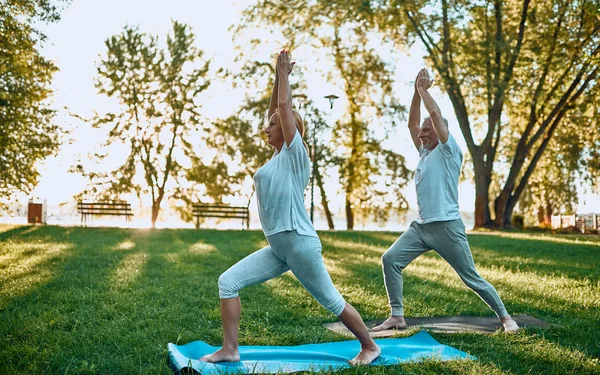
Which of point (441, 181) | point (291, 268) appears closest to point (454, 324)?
point (441, 181)

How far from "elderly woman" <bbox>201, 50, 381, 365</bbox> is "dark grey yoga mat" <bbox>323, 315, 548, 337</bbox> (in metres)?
1.69

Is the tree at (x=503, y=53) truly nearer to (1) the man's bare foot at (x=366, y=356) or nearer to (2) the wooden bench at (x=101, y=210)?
(2) the wooden bench at (x=101, y=210)

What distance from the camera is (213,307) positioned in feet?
23.0

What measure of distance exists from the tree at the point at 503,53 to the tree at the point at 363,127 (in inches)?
237

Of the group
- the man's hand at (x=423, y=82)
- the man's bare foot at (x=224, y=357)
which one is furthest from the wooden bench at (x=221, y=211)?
the man's bare foot at (x=224, y=357)

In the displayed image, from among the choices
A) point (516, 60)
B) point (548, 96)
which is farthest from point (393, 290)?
point (548, 96)

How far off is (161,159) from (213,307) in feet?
96.2

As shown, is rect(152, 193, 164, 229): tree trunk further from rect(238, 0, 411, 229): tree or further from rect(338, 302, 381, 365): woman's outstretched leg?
rect(338, 302, 381, 365): woman's outstretched leg

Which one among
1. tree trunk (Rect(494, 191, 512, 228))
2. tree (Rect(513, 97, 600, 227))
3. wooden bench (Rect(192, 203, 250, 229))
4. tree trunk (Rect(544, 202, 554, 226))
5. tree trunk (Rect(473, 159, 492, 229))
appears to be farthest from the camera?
tree trunk (Rect(544, 202, 554, 226))

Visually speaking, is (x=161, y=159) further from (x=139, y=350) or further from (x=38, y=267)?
(x=139, y=350)

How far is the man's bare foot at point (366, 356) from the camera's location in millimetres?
4516

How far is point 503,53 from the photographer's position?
22.6 m

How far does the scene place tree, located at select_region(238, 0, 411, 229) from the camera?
3312 cm

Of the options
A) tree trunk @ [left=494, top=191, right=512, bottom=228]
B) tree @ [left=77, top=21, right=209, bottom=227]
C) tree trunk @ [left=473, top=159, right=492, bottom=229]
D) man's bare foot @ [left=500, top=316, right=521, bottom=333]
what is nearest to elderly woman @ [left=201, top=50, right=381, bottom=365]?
man's bare foot @ [left=500, top=316, right=521, bottom=333]
